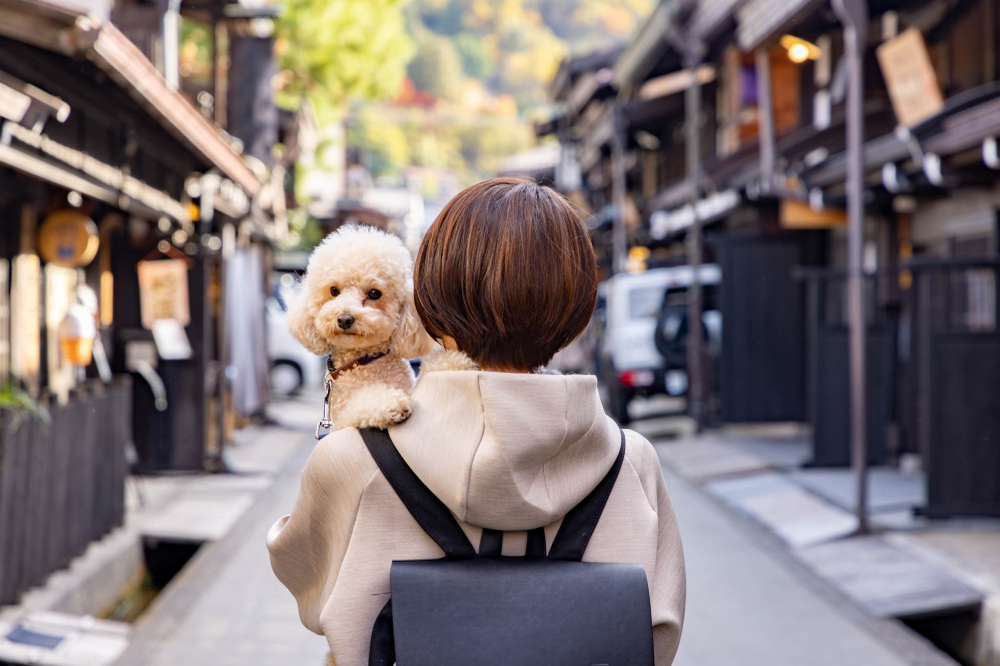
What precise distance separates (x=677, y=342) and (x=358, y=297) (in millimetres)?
13311

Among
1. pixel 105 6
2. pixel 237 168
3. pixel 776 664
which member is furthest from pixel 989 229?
pixel 105 6

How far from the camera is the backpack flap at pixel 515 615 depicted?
1.60 m

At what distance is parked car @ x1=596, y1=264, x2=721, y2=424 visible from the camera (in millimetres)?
14383

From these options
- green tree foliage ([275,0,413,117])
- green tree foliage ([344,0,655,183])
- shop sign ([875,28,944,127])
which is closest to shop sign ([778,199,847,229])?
shop sign ([875,28,944,127])

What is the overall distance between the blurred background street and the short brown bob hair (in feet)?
0.80

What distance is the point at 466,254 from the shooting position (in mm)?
1655

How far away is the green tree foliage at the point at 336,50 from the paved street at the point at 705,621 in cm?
1737

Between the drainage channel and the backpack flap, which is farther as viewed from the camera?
the drainage channel

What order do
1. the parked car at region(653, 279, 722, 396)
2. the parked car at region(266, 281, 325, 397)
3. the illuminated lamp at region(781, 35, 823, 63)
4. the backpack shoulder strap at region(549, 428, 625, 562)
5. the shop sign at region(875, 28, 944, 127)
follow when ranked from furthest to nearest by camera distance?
1. the parked car at region(266, 281, 325, 397)
2. the parked car at region(653, 279, 722, 396)
3. the illuminated lamp at region(781, 35, 823, 63)
4. the shop sign at region(875, 28, 944, 127)
5. the backpack shoulder strap at region(549, 428, 625, 562)

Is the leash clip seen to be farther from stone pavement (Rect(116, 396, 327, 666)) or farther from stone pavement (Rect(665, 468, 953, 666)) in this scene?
stone pavement (Rect(665, 468, 953, 666))

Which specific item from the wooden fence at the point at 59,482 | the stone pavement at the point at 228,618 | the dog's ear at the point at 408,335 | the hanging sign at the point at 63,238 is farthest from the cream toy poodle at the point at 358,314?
the hanging sign at the point at 63,238

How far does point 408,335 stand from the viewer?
2045 millimetres

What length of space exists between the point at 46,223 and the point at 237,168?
260 cm

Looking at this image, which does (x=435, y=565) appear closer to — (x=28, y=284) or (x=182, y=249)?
(x=28, y=284)
